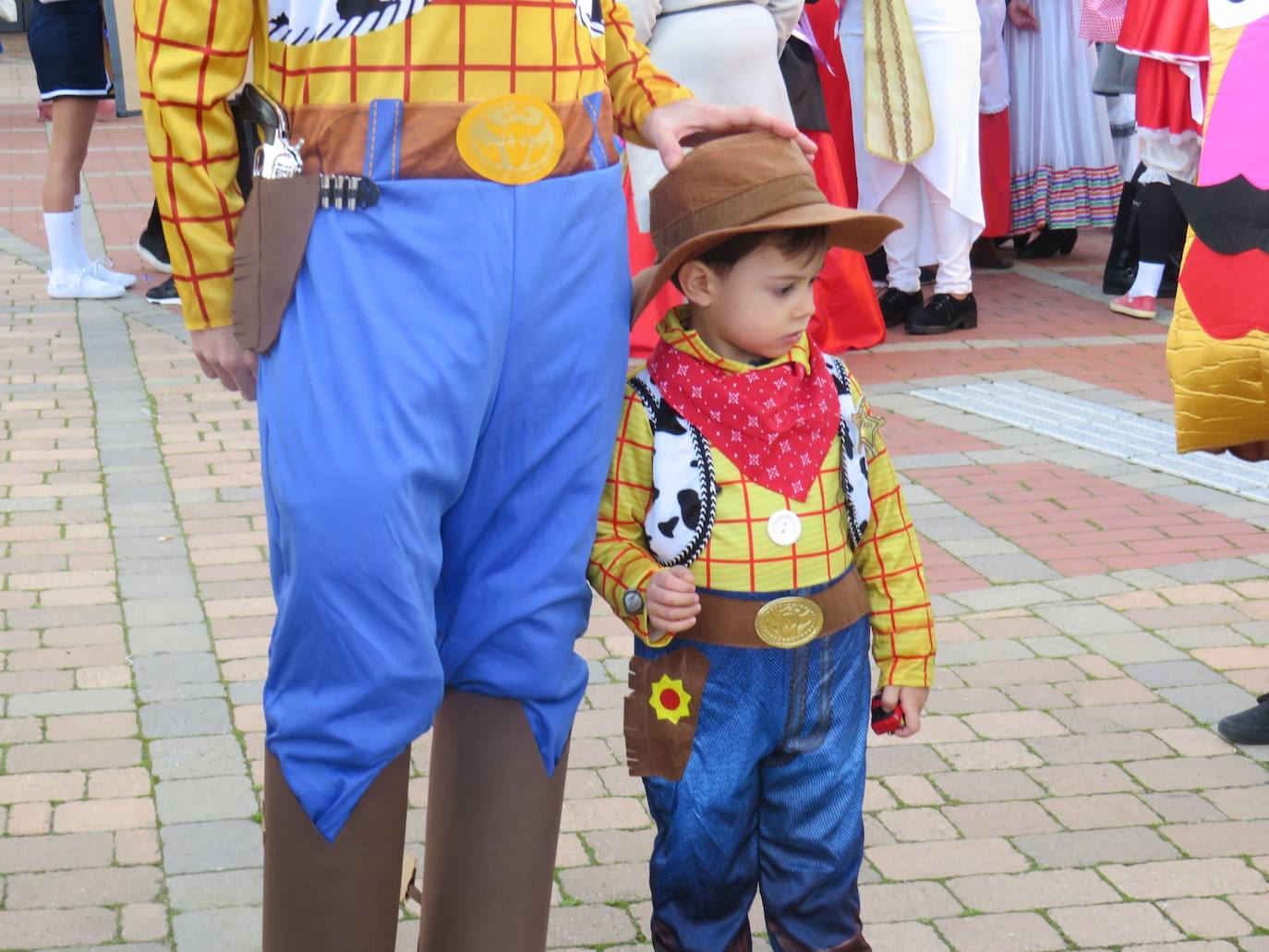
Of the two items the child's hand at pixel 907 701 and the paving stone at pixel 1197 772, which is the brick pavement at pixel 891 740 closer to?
the paving stone at pixel 1197 772

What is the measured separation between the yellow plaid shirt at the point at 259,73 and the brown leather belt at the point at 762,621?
739 mm

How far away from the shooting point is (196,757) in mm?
3670

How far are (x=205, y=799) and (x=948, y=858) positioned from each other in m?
1.43

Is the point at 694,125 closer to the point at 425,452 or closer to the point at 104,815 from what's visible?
the point at 425,452

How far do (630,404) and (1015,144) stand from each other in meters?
7.70

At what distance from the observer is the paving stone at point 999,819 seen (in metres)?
3.42

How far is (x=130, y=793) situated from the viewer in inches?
138

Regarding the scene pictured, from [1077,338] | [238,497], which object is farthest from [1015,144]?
[238,497]

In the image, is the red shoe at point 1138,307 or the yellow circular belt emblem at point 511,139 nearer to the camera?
the yellow circular belt emblem at point 511,139

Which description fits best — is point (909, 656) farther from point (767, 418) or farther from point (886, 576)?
point (767, 418)

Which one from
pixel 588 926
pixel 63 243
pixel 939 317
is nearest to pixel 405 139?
pixel 588 926

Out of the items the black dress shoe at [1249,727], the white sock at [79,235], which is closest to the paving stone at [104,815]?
the black dress shoe at [1249,727]

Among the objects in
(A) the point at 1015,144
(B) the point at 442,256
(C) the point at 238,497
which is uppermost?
(B) the point at 442,256

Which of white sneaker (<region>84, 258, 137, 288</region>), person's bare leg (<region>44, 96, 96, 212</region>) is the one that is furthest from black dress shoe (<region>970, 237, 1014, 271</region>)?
person's bare leg (<region>44, 96, 96, 212</region>)
